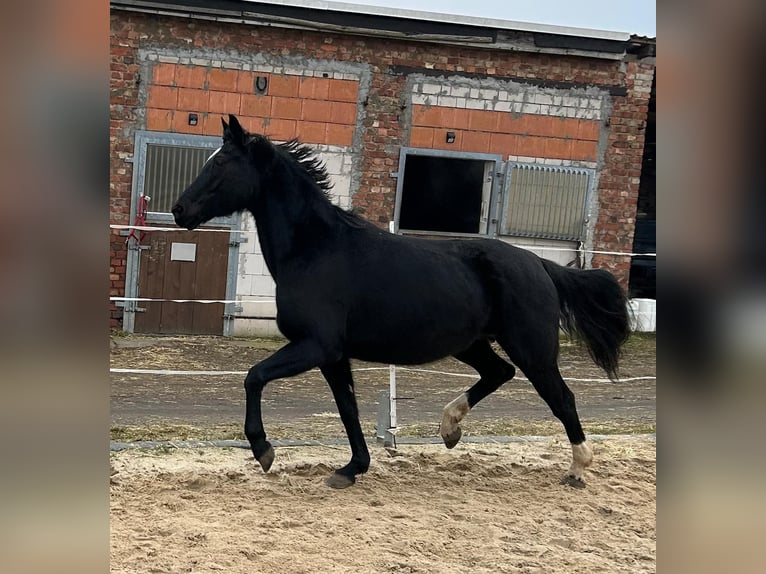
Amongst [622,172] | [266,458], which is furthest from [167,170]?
[266,458]

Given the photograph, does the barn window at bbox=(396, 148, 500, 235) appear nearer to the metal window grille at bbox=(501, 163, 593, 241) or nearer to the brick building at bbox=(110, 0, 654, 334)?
the brick building at bbox=(110, 0, 654, 334)

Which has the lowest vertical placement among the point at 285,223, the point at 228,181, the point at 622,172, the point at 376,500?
the point at 376,500

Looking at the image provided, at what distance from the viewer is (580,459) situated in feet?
13.7

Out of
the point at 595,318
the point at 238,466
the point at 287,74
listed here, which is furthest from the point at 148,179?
the point at 595,318

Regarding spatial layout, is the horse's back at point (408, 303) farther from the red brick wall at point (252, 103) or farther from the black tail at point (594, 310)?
the red brick wall at point (252, 103)

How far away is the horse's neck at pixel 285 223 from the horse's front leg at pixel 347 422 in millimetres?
641

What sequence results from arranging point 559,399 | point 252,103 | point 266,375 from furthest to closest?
point 252,103 → point 559,399 → point 266,375

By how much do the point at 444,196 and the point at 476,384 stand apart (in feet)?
25.8

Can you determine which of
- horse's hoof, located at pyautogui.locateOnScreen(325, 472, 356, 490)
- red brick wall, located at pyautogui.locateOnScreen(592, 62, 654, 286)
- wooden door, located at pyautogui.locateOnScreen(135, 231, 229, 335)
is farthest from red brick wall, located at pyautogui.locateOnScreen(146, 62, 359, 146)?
horse's hoof, located at pyautogui.locateOnScreen(325, 472, 356, 490)

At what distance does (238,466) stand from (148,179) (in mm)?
6046

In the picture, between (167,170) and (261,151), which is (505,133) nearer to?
(167,170)

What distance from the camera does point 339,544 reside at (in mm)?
3193

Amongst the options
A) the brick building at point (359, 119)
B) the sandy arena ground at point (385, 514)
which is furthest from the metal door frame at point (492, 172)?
the sandy arena ground at point (385, 514)

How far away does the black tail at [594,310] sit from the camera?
4418mm
